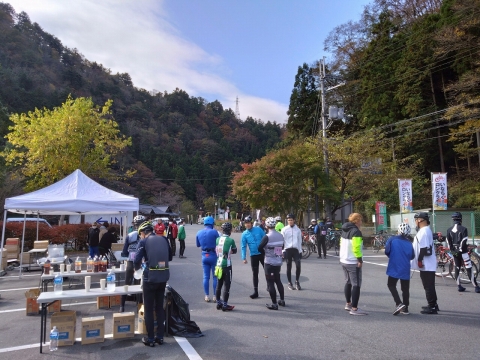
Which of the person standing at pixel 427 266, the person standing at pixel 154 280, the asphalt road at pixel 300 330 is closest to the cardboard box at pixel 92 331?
the asphalt road at pixel 300 330

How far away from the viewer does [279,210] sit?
25.3m

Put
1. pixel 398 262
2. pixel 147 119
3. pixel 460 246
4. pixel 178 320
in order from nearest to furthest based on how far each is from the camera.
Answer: pixel 178 320, pixel 398 262, pixel 460 246, pixel 147 119

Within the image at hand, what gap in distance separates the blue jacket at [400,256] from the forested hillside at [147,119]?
172 feet

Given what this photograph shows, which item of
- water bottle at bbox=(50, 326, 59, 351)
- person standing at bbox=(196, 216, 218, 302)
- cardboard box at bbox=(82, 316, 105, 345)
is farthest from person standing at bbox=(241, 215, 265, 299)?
water bottle at bbox=(50, 326, 59, 351)

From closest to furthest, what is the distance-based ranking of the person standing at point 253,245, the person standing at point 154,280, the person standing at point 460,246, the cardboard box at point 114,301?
the person standing at point 154,280 → the cardboard box at point 114,301 → the person standing at point 253,245 → the person standing at point 460,246

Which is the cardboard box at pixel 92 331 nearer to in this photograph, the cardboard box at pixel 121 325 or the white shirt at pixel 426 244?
the cardboard box at pixel 121 325

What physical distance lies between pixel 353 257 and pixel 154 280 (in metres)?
3.40

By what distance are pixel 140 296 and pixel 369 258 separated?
1213 cm

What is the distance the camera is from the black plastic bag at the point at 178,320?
5.81 metres

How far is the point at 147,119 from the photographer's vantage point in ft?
279

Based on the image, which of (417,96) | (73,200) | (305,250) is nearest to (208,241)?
(73,200)

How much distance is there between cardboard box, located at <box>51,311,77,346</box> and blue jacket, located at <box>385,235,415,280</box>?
519 centimetres

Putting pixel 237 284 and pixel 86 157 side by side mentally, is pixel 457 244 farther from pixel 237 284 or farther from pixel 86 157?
pixel 86 157

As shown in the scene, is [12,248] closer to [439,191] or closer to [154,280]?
[154,280]
